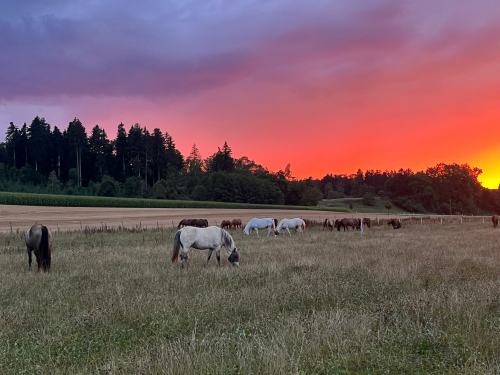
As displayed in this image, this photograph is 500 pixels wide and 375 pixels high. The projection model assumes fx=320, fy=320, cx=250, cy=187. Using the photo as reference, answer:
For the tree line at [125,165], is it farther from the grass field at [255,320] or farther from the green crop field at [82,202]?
the grass field at [255,320]

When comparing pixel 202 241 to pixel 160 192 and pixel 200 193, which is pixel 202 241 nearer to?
pixel 160 192

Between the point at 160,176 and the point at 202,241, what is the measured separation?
342ft

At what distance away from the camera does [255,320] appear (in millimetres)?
5812

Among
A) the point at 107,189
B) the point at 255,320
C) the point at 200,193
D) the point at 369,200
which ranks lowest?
the point at 369,200

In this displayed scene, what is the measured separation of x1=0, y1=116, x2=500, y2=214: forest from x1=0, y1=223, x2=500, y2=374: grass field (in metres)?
76.3

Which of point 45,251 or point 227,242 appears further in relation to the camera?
point 227,242

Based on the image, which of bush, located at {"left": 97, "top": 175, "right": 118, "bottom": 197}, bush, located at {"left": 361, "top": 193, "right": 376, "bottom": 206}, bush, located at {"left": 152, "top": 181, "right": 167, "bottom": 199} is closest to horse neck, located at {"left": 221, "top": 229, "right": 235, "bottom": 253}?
bush, located at {"left": 152, "top": 181, "right": 167, "bottom": 199}

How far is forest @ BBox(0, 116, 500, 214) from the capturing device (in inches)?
3565

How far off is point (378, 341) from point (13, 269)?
12740mm

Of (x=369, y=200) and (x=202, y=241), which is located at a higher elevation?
(x=202, y=241)

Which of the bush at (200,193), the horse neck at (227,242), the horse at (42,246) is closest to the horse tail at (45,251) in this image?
the horse at (42,246)

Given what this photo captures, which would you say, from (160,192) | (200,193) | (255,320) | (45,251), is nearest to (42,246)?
(45,251)

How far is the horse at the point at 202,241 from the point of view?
1191 cm

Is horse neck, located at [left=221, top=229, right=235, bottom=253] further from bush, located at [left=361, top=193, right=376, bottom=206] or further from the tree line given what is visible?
bush, located at [left=361, top=193, right=376, bottom=206]
